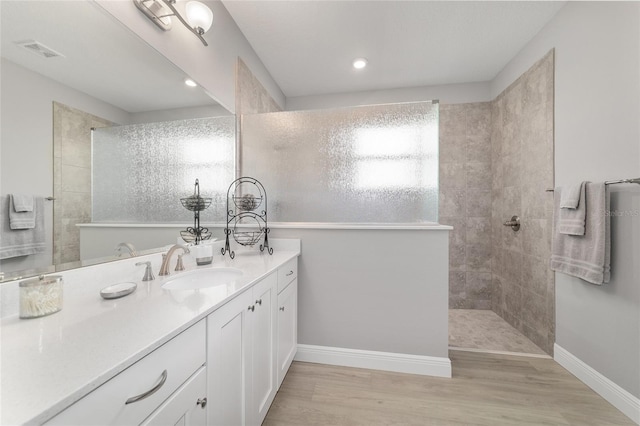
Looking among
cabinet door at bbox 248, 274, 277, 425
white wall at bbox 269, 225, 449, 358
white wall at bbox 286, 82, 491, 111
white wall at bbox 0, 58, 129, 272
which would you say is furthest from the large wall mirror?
white wall at bbox 286, 82, 491, 111

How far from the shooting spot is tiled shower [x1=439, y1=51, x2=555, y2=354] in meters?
2.08

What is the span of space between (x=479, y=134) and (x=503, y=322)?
6.80 ft

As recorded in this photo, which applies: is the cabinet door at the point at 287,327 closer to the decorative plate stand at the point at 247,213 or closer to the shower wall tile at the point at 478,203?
the decorative plate stand at the point at 247,213

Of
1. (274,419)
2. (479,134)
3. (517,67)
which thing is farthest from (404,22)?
(274,419)

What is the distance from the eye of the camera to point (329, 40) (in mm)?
2213

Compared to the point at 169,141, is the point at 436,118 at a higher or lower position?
higher

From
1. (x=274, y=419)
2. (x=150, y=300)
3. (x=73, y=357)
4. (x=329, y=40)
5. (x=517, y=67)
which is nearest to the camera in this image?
(x=73, y=357)

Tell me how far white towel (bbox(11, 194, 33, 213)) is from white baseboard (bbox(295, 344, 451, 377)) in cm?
170

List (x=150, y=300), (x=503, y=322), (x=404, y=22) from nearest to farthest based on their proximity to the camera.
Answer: (x=150, y=300) < (x=404, y=22) < (x=503, y=322)

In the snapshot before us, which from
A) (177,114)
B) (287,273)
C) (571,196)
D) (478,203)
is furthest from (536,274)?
(177,114)

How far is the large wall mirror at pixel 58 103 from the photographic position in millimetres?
750

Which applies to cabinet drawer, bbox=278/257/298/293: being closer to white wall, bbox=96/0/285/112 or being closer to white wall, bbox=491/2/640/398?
white wall, bbox=96/0/285/112

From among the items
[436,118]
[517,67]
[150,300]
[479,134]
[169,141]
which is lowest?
[150,300]

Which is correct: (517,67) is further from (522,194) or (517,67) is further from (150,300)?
(150,300)
